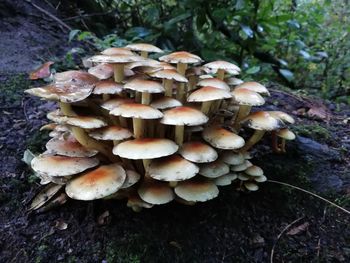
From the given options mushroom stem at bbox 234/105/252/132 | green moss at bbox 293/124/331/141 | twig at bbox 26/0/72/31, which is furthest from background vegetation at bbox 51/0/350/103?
mushroom stem at bbox 234/105/252/132

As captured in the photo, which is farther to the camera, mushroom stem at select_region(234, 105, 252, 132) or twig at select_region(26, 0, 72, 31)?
twig at select_region(26, 0, 72, 31)

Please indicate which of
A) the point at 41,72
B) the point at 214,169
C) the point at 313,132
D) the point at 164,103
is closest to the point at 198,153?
the point at 214,169

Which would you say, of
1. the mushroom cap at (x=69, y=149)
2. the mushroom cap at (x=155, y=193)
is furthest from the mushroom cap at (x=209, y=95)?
the mushroom cap at (x=69, y=149)

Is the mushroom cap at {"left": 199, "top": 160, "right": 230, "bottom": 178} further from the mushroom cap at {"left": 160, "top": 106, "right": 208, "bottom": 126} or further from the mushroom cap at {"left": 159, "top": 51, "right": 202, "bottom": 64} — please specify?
the mushroom cap at {"left": 159, "top": 51, "right": 202, "bottom": 64}

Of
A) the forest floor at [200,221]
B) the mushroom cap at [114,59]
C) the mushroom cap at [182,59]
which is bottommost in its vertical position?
the forest floor at [200,221]

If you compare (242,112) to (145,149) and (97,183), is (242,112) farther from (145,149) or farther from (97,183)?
(97,183)

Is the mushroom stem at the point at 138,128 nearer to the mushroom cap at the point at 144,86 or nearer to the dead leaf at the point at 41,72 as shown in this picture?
the mushroom cap at the point at 144,86

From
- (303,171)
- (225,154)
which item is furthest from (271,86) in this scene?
(225,154)
